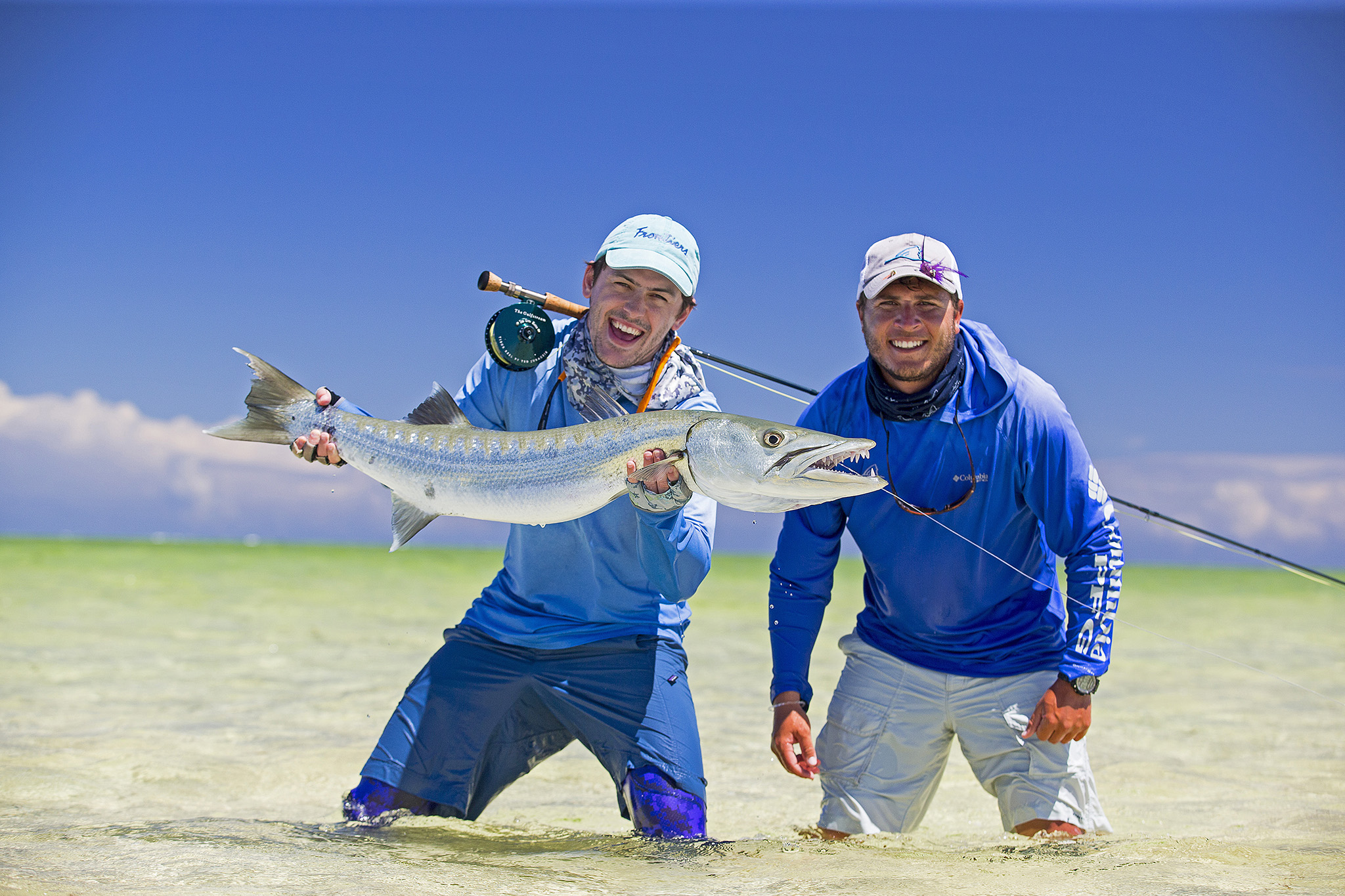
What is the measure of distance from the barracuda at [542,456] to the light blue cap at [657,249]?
88 cm

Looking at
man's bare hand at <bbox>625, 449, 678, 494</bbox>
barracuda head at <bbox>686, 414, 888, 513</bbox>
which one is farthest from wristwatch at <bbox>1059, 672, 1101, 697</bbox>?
man's bare hand at <bbox>625, 449, 678, 494</bbox>

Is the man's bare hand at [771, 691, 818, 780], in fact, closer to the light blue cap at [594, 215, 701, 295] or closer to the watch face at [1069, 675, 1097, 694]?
the watch face at [1069, 675, 1097, 694]

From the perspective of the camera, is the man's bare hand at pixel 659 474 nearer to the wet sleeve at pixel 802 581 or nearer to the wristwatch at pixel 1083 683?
the wet sleeve at pixel 802 581

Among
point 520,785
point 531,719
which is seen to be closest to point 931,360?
point 531,719

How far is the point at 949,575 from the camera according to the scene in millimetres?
4668

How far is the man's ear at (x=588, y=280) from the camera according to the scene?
4957 mm

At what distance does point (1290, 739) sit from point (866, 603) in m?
5.20

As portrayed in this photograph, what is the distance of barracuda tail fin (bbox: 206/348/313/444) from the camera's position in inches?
176

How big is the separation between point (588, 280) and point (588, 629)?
180 cm

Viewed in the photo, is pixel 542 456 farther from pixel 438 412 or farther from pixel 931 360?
pixel 931 360

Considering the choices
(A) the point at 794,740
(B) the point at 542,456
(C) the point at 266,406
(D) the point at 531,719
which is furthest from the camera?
(D) the point at 531,719

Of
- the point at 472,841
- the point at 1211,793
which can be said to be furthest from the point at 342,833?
the point at 1211,793

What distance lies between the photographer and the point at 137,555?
3238 centimetres

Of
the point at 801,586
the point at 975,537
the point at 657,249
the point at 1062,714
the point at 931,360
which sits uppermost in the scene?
the point at 657,249
